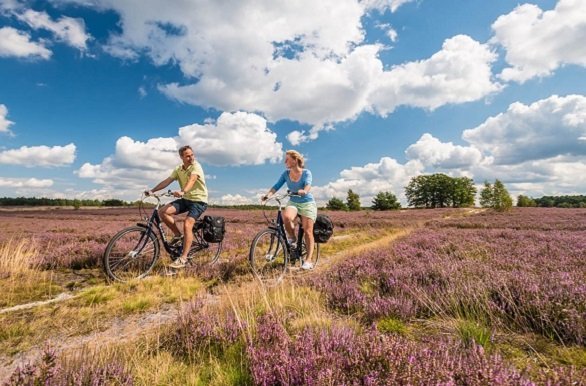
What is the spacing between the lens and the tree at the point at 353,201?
283 feet

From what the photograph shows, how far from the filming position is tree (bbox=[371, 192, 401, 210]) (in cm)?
9581

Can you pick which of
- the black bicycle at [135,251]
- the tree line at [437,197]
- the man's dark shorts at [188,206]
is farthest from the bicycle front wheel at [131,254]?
the tree line at [437,197]

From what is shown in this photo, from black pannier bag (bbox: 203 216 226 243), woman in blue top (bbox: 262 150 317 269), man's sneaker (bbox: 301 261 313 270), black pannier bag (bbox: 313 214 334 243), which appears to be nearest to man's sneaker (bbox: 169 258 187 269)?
black pannier bag (bbox: 203 216 226 243)

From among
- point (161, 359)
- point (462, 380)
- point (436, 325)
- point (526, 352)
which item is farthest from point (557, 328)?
point (161, 359)

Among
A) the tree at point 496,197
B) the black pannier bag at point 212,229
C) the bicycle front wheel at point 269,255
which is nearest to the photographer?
the bicycle front wheel at point 269,255

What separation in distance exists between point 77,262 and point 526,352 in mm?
8466

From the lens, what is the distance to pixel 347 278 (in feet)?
16.6

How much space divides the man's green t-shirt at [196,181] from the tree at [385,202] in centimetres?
9310

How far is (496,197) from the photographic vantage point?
55.3 meters

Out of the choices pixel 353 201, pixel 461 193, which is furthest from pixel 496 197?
pixel 461 193

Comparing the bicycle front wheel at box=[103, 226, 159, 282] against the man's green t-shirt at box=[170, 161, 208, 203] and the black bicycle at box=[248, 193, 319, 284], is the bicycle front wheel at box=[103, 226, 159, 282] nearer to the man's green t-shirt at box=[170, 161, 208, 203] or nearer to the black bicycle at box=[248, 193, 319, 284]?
the man's green t-shirt at box=[170, 161, 208, 203]

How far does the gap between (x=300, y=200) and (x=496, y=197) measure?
5975 cm

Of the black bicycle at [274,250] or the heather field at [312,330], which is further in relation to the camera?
the black bicycle at [274,250]

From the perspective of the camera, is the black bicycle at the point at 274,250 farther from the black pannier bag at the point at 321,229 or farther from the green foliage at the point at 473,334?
the green foliage at the point at 473,334
